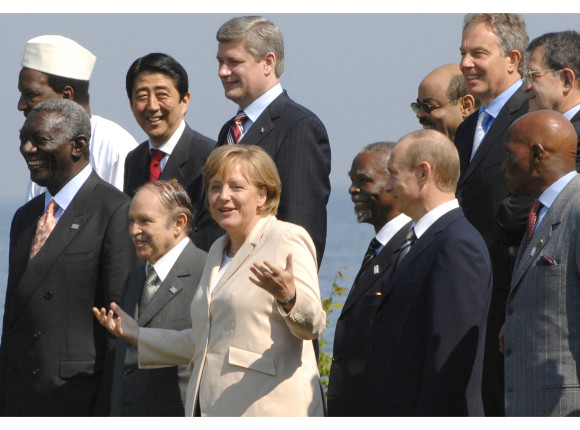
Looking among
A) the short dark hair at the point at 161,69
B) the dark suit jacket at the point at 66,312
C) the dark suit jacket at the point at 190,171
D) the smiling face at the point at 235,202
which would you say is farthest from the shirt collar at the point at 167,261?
the short dark hair at the point at 161,69

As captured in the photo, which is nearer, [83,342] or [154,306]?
[154,306]

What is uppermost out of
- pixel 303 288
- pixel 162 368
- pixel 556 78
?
pixel 556 78

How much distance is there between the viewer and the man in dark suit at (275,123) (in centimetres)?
560

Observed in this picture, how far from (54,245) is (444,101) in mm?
2353

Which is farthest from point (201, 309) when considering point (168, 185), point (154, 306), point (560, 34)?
point (560, 34)

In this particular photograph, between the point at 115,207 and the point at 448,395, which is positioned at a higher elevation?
the point at 115,207

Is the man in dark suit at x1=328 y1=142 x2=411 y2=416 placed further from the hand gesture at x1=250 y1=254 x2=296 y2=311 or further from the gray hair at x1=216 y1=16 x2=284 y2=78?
the gray hair at x1=216 y1=16 x2=284 y2=78

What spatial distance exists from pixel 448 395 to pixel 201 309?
113 centimetres

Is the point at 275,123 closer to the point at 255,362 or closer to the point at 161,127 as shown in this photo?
the point at 161,127

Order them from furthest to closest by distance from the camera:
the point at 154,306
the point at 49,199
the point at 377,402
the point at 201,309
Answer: the point at 49,199 → the point at 154,306 → the point at 201,309 → the point at 377,402

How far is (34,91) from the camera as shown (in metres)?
7.23

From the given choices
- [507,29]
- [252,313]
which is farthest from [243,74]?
[252,313]

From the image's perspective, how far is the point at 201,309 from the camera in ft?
16.1

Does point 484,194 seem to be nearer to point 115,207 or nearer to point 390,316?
point 390,316
